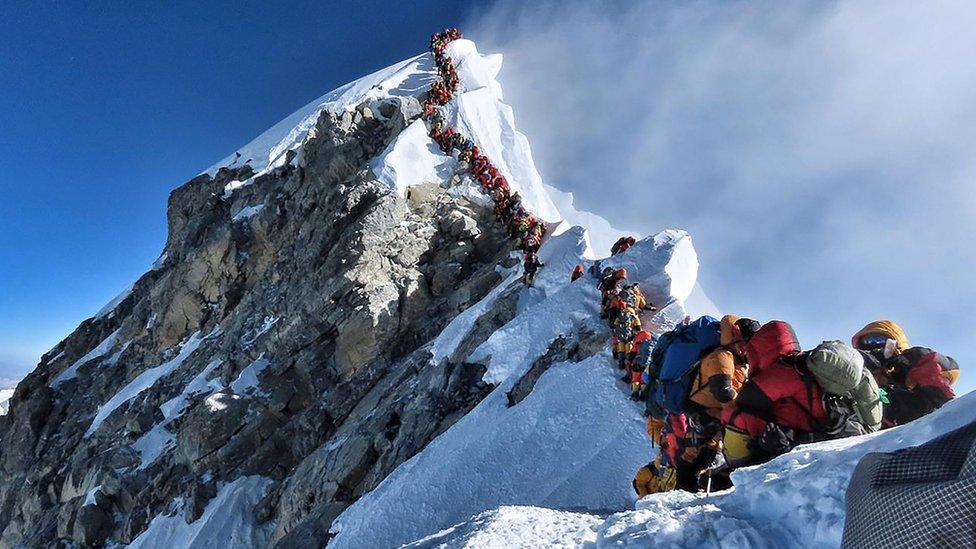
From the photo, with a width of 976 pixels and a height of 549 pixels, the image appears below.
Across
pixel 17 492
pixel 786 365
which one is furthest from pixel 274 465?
pixel 17 492

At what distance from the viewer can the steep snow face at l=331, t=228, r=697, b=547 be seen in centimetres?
802

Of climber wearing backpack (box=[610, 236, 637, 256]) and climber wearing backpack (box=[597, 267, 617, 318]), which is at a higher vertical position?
climber wearing backpack (box=[610, 236, 637, 256])

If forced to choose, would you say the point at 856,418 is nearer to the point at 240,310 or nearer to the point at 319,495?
the point at 319,495

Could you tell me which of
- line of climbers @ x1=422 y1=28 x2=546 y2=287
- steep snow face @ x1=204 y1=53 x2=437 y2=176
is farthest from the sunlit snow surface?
steep snow face @ x1=204 y1=53 x2=437 y2=176

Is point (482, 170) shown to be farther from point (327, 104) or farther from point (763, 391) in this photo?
point (763, 391)

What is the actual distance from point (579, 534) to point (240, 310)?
2449cm

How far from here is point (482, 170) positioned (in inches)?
947

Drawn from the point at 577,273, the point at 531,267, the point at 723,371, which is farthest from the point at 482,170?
the point at 723,371

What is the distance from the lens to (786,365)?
15.3 ft

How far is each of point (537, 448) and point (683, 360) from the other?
436cm

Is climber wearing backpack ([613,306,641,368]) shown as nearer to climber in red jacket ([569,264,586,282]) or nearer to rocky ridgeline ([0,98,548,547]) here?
climber in red jacket ([569,264,586,282])

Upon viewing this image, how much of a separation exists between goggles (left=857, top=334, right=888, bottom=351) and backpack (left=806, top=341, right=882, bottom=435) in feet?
7.21

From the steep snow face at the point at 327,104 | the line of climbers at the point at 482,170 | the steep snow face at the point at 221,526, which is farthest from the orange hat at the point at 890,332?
the steep snow face at the point at 327,104

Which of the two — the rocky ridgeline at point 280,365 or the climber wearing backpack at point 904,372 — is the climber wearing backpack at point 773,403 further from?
the rocky ridgeline at point 280,365
